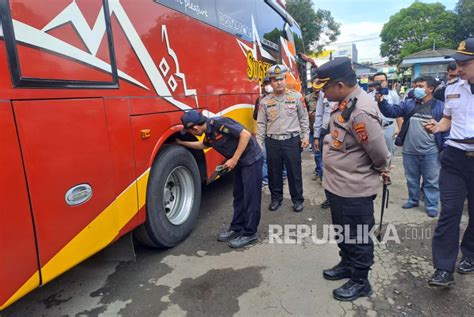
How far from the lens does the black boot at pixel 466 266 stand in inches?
109

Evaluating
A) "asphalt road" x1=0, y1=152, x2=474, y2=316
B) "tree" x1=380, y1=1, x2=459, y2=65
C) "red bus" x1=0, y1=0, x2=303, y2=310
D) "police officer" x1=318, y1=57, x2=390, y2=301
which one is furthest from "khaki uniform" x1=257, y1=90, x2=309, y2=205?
"tree" x1=380, y1=1, x2=459, y2=65

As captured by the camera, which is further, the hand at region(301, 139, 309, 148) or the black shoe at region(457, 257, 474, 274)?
the hand at region(301, 139, 309, 148)

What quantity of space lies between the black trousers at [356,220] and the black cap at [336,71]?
81cm

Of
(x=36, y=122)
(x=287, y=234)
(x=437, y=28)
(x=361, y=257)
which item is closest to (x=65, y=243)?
(x=36, y=122)

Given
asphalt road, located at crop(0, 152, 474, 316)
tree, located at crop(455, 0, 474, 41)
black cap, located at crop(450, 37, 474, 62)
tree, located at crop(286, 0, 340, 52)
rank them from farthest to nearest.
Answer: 1. tree, located at crop(455, 0, 474, 41)
2. tree, located at crop(286, 0, 340, 52)
3. asphalt road, located at crop(0, 152, 474, 316)
4. black cap, located at crop(450, 37, 474, 62)

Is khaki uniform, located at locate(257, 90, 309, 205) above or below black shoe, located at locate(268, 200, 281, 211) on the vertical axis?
above

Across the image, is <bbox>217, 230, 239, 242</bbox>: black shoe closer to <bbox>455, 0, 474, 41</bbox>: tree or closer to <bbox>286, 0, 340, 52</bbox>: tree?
<bbox>286, 0, 340, 52</bbox>: tree

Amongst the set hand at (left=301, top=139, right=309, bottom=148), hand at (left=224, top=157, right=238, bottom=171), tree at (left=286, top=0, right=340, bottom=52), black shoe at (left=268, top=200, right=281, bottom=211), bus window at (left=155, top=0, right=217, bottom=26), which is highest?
tree at (left=286, top=0, right=340, bottom=52)

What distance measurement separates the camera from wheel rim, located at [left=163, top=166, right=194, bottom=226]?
3525mm

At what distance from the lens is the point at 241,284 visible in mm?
2754

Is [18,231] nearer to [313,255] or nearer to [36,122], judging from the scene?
[36,122]

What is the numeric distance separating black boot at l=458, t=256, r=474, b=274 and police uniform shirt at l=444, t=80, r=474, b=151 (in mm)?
1013

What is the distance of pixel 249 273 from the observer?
9.56 feet

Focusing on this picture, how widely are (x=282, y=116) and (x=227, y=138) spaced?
3.95 feet
